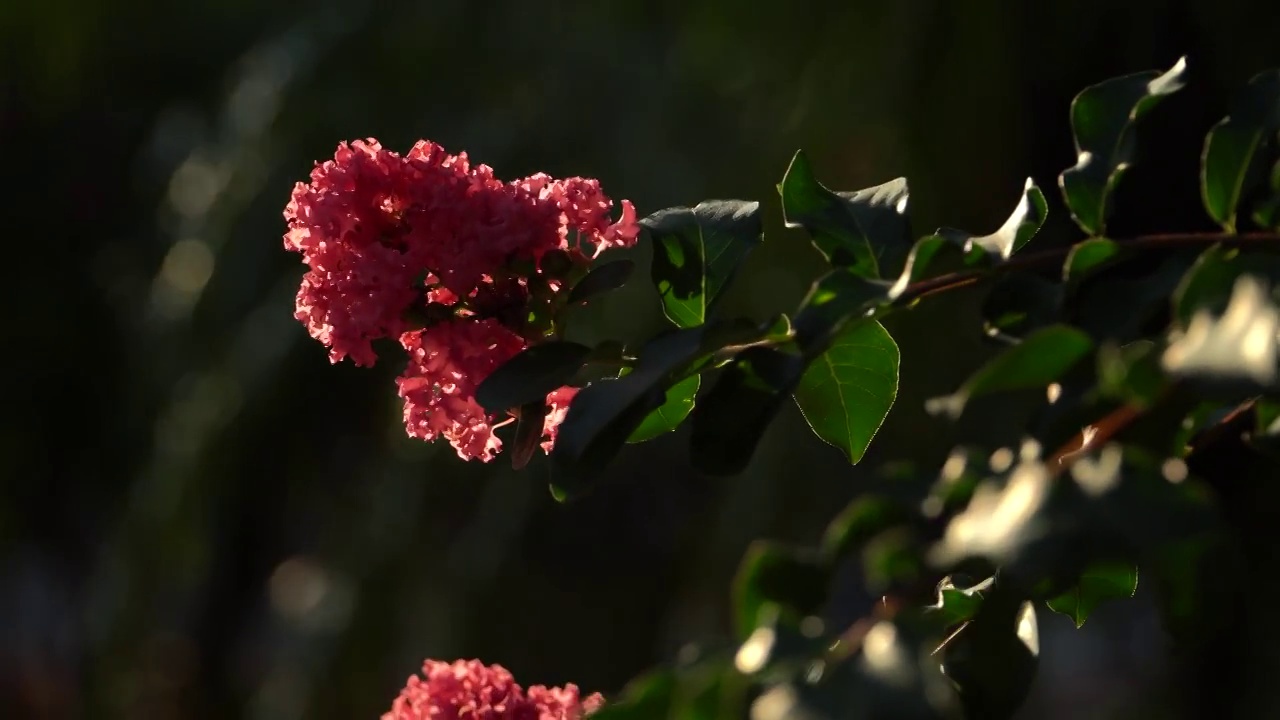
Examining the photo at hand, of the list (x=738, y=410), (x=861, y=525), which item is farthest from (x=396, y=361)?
(x=861, y=525)

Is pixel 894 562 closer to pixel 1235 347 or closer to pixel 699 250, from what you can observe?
pixel 1235 347

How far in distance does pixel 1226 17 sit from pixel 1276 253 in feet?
6.55

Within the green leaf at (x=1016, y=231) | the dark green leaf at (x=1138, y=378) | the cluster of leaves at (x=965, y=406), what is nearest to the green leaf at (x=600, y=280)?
the cluster of leaves at (x=965, y=406)

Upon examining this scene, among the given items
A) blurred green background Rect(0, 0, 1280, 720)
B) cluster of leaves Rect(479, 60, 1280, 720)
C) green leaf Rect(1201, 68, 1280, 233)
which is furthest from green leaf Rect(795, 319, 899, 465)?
blurred green background Rect(0, 0, 1280, 720)

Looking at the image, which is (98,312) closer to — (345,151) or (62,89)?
(62,89)

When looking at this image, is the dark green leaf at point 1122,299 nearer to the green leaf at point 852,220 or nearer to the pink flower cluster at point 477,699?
the green leaf at point 852,220

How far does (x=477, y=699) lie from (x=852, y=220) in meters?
0.22

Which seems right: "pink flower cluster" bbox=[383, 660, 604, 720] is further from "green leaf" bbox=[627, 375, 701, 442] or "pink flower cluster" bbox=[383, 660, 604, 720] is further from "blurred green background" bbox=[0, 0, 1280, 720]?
"blurred green background" bbox=[0, 0, 1280, 720]

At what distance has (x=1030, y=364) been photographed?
35 centimetres

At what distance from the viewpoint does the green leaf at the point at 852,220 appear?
0.50m

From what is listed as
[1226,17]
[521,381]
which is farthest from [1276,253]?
[1226,17]

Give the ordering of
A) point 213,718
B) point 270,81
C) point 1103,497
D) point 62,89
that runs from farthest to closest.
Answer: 1. point 62,89
2. point 213,718
3. point 270,81
4. point 1103,497

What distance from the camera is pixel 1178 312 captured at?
14.7 inches

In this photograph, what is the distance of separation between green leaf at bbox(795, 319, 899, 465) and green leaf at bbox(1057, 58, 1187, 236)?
77 mm
